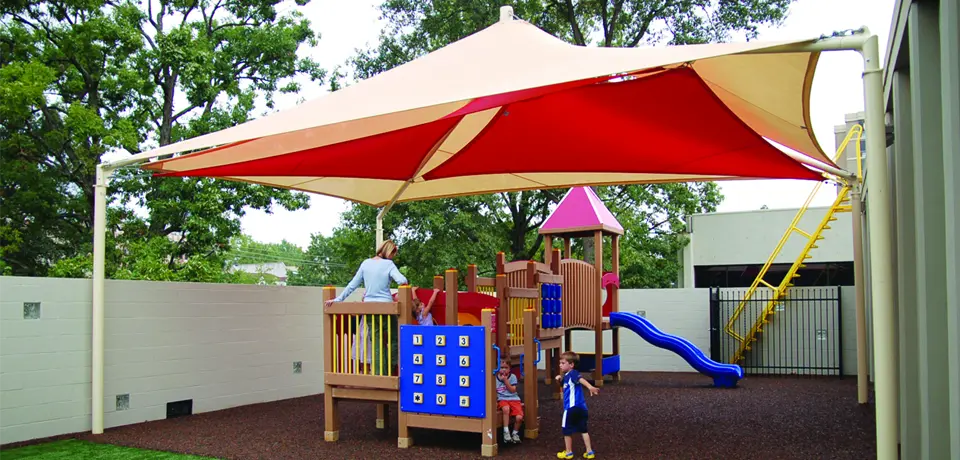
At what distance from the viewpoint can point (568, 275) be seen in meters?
10.4

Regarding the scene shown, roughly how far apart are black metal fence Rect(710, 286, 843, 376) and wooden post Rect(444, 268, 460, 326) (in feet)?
28.6

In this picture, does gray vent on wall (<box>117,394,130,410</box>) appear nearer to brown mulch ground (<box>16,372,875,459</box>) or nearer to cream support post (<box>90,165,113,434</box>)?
brown mulch ground (<box>16,372,875,459</box>)

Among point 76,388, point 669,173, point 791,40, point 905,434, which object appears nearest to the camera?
point 791,40

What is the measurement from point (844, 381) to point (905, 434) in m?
7.83

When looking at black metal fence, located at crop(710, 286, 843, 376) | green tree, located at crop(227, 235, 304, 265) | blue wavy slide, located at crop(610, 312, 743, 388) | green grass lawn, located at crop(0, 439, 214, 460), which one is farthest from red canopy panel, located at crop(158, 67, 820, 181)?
green tree, located at crop(227, 235, 304, 265)

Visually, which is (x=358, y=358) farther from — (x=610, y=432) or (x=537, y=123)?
(x=537, y=123)

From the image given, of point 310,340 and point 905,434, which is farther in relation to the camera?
point 310,340

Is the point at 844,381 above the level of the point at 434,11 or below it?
below

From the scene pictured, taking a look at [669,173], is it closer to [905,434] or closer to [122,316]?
[905,434]

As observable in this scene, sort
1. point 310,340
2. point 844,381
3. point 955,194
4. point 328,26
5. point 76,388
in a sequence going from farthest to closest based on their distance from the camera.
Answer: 1. point 328,26
2. point 844,381
3. point 310,340
4. point 76,388
5. point 955,194

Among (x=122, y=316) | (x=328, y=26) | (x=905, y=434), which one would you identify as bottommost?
(x=905, y=434)

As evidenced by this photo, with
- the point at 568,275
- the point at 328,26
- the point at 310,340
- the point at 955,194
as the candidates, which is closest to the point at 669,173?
the point at 568,275

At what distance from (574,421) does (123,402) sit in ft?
14.3

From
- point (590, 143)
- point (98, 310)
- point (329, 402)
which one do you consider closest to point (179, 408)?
point (98, 310)
